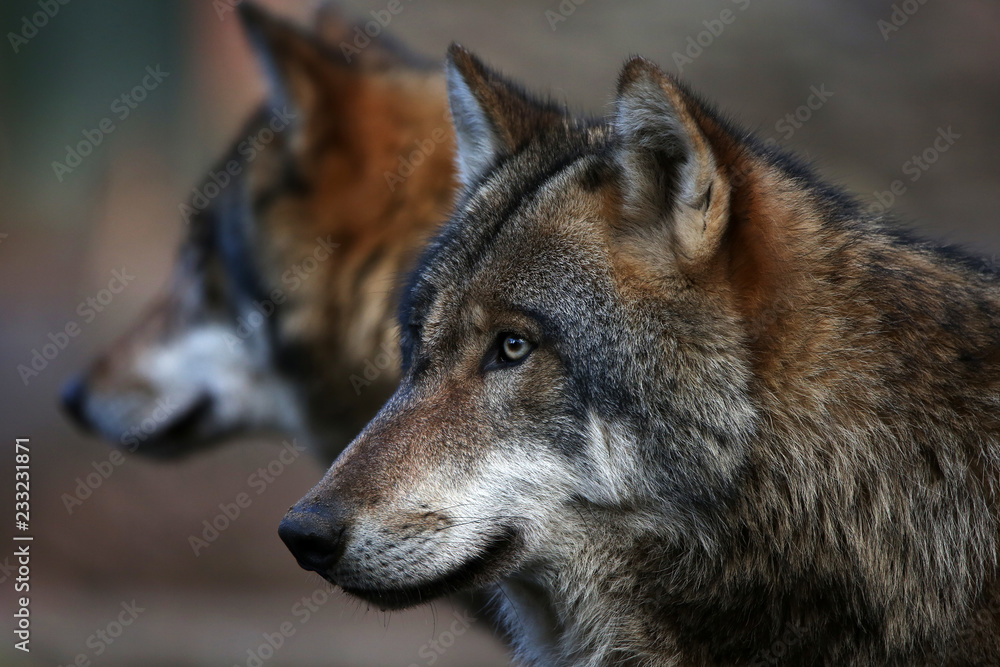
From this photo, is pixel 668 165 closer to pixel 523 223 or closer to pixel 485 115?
pixel 523 223

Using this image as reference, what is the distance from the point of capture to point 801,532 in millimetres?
2430

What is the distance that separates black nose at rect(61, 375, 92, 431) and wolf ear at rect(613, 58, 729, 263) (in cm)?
450

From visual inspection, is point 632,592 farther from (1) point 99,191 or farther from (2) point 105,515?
(1) point 99,191

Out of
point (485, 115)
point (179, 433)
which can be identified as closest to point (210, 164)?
point (179, 433)

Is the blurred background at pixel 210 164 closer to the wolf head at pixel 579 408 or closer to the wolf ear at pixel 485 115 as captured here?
the wolf ear at pixel 485 115

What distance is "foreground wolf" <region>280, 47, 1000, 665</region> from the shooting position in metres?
2.38

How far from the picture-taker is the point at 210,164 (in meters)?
9.41

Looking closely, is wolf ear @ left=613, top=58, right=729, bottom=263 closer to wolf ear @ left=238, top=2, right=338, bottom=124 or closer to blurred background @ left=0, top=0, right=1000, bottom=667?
wolf ear @ left=238, top=2, right=338, bottom=124

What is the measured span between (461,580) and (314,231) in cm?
310

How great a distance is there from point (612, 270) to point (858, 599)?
1119 mm

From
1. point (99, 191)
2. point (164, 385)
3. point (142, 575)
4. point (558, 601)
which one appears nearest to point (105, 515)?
point (142, 575)

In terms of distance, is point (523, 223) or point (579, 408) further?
point (523, 223)

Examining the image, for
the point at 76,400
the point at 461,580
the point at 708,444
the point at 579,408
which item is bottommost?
the point at 76,400

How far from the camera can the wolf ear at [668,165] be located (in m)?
2.28
